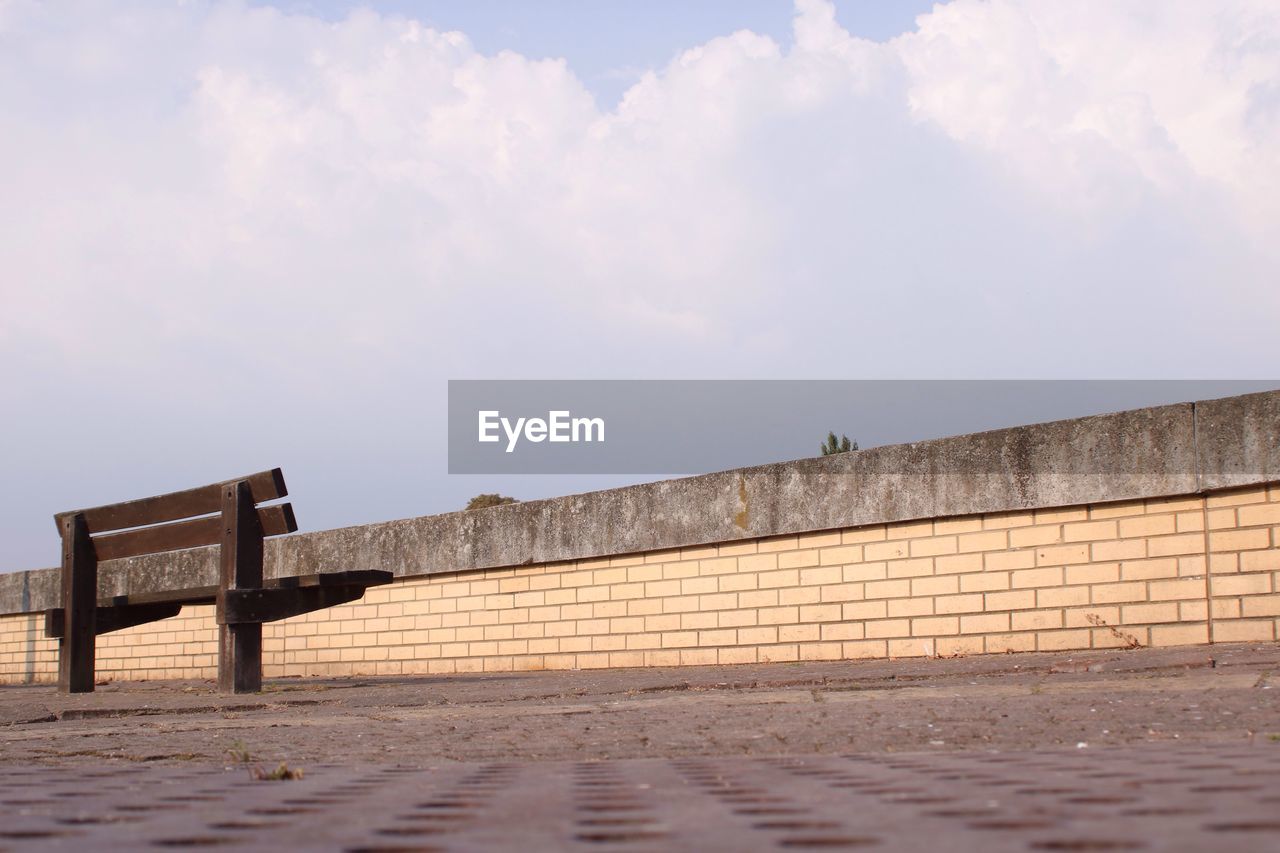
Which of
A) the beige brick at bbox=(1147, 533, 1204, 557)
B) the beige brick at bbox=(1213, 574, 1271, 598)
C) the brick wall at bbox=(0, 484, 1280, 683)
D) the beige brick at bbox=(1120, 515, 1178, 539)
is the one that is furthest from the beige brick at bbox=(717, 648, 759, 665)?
the beige brick at bbox=(1213, 574, 1271, 598)

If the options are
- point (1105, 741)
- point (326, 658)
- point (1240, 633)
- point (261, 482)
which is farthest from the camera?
point (326, 658)

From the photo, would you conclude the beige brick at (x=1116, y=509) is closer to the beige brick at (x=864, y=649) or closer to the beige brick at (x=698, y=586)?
the beige brick at (x=864, y=649)

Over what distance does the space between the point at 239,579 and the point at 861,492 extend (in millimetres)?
4214

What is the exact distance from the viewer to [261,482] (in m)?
8.59

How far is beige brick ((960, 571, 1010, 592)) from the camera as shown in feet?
27.1

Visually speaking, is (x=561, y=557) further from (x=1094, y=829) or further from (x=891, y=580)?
(x=1094, y=829)

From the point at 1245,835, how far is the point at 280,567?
42.4ft

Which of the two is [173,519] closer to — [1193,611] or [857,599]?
[857,599]

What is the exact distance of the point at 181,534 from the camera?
9117mm

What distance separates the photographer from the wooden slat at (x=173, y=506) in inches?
338

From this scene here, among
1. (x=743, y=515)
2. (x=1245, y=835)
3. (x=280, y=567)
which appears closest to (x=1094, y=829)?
(x=1245, y=835)

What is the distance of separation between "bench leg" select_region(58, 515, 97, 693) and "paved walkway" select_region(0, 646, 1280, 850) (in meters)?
2.76

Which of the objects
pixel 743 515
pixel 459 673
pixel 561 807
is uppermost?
pixel 743 515

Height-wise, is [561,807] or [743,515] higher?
[743,515]
